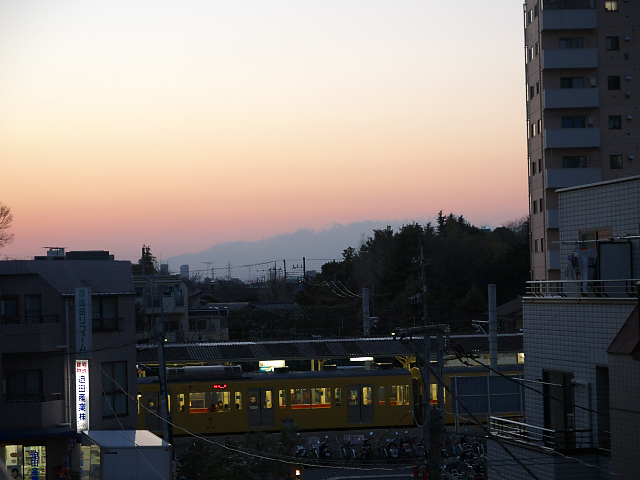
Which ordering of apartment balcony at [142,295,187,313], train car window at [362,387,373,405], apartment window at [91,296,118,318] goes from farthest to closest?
apartment balcony at [142,295,187,313] → train car window at [362,387,373,405] → apartment window at [91,296,118,318]

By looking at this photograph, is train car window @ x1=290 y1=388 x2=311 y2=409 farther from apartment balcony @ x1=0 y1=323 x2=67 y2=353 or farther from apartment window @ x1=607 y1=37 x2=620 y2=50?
apartment window @ x1=607 y1=37 x2=620 y2=50

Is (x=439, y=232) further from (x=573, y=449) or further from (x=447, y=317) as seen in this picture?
(x=573, y=449)

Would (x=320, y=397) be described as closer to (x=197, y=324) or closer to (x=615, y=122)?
(x=615, y=122)

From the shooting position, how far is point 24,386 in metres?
19.3

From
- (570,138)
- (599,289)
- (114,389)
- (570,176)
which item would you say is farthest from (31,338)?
(570,138)

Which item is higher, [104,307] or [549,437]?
[104,307]

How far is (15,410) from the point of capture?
1883 centimetres

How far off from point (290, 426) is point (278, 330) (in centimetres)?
3439

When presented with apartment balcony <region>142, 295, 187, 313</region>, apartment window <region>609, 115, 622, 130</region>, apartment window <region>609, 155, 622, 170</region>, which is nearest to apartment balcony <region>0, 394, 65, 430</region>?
apartment window <region>609, 155, 622, 170</region>

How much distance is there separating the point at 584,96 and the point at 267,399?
2108 centimetres

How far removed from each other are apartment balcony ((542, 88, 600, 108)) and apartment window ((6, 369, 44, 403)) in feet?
83.6

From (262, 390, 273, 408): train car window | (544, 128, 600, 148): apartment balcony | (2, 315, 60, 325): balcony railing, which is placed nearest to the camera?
(2, 315, 60, 325): balcony railing

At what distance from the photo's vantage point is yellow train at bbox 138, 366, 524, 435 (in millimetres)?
23812

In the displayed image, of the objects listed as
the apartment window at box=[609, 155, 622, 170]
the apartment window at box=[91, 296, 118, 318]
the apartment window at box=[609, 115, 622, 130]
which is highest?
the apartment window at box=[609, 115, 622, 130]
